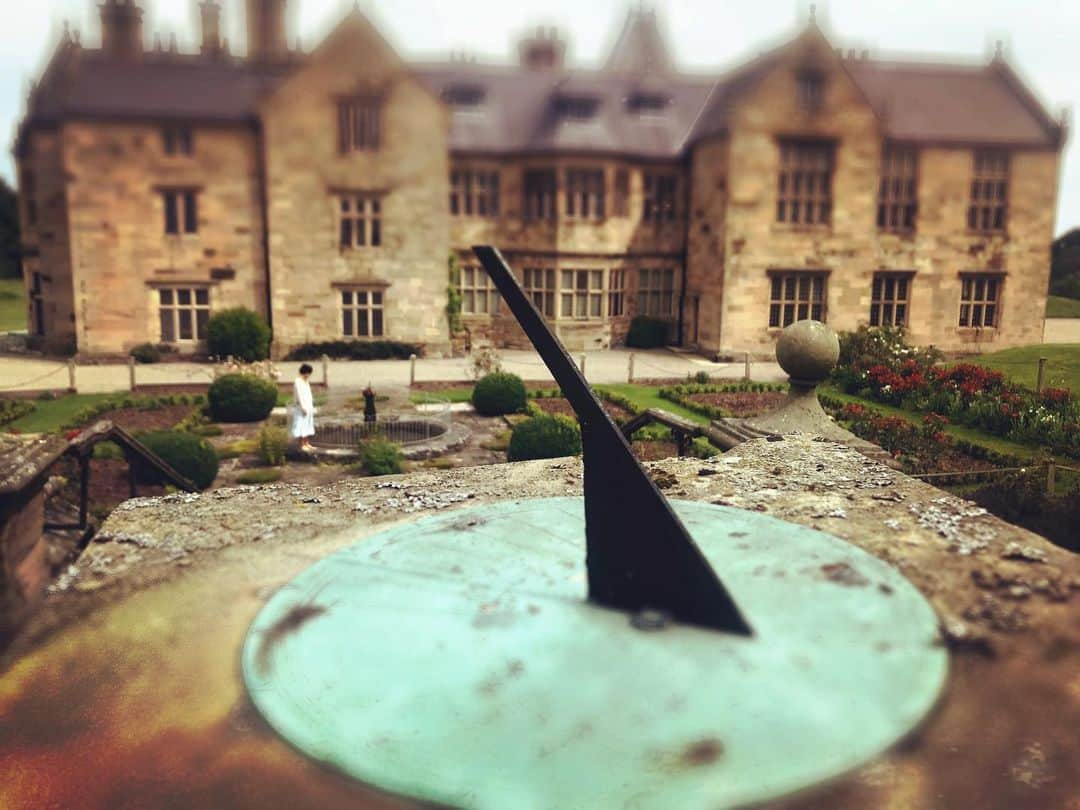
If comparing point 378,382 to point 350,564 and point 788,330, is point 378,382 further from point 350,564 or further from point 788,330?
point 350,564

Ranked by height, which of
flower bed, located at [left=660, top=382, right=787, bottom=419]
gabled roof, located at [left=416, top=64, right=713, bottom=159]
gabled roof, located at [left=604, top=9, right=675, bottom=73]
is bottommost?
flower bed, located at [left=660, top=382, right=787, bottom=419]

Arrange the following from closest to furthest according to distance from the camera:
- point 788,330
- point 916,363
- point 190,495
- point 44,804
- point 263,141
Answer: point 44,804 → point 190,495 → point 788,330 → point 916,363 → point 263,141

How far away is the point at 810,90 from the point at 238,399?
19.2 m

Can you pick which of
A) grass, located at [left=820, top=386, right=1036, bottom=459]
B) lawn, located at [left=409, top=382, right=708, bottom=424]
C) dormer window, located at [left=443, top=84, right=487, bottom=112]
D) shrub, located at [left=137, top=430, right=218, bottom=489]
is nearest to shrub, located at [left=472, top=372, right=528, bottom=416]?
lawn, located at [left=409, top=382, right=708, bottom=424]

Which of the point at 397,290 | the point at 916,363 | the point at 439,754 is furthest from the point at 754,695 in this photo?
the point at 397,290

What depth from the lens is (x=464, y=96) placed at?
101 ft

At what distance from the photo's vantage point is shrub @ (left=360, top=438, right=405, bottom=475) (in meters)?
13.7

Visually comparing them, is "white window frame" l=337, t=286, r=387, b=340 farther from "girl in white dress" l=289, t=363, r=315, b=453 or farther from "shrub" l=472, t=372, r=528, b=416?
"girl in white dress" l=289, t=363, r=315, b=453

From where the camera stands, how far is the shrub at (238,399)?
18.3 m

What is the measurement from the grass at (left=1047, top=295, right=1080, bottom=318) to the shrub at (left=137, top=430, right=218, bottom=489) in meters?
37.3

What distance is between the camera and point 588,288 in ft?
101

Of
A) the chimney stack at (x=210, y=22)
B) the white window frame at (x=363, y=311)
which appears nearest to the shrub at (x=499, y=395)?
the white window frame at (x=363, y=311)

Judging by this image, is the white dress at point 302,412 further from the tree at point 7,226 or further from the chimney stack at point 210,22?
the tree at point 7,226

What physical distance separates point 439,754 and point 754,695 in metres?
1.24
